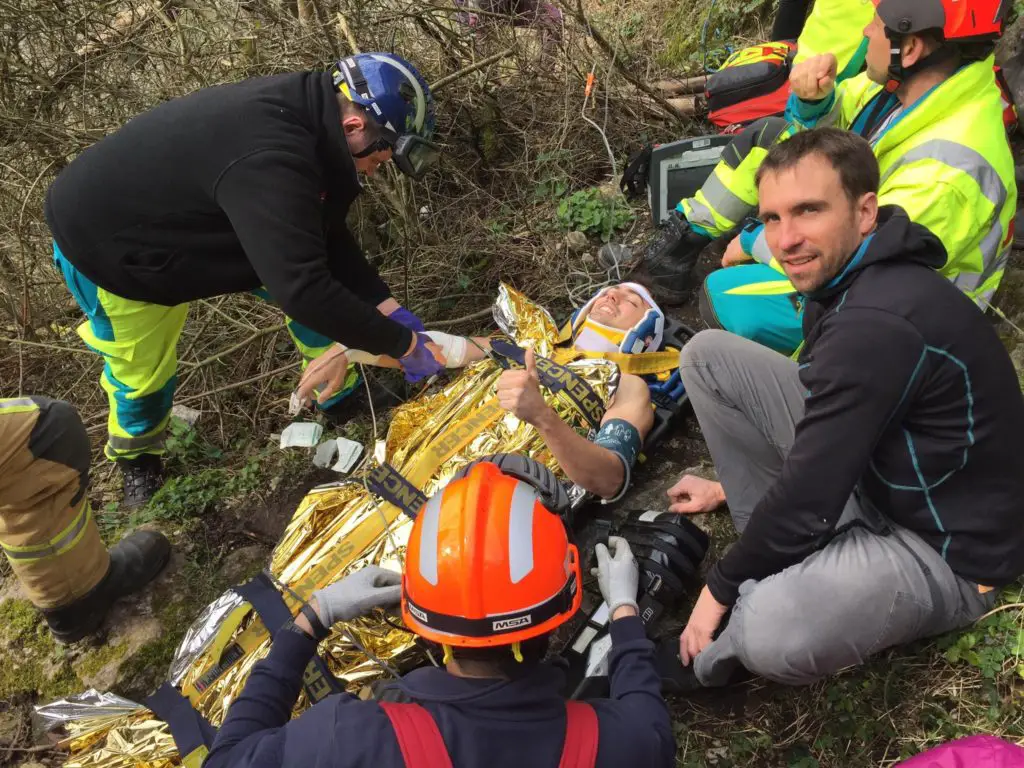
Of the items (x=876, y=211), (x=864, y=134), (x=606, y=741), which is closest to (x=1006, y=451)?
(x=876, y=211)

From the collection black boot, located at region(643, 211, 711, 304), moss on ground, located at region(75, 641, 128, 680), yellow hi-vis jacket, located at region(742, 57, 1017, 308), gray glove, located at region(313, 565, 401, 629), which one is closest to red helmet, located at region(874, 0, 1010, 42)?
yellow hi-vis jacket, located at region(742, 57, 1017, 308)

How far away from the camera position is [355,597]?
2.09 meters

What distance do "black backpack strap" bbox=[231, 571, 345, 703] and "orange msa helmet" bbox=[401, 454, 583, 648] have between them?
778 millimetres

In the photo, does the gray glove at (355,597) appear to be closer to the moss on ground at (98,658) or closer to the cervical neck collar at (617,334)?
the moss on ground at (98,658)


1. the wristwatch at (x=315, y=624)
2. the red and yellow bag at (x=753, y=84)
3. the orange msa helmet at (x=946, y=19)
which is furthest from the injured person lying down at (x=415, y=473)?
the orange msa helmet at (x=946, y=19)

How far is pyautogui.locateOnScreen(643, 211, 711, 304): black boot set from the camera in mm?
3875

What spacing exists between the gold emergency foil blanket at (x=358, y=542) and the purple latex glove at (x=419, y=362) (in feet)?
0.64

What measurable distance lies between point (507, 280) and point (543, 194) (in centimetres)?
88

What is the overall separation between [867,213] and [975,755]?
1.47 metres

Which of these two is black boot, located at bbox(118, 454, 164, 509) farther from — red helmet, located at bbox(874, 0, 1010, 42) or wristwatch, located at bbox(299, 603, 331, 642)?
red helmet, located at bbox(874, 0, 1010, 42)

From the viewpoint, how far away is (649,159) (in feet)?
14.8

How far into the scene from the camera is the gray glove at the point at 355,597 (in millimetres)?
2064

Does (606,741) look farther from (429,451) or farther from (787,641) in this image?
(429,451)

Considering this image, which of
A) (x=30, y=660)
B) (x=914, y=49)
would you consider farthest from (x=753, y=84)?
(x=30, y=660)
